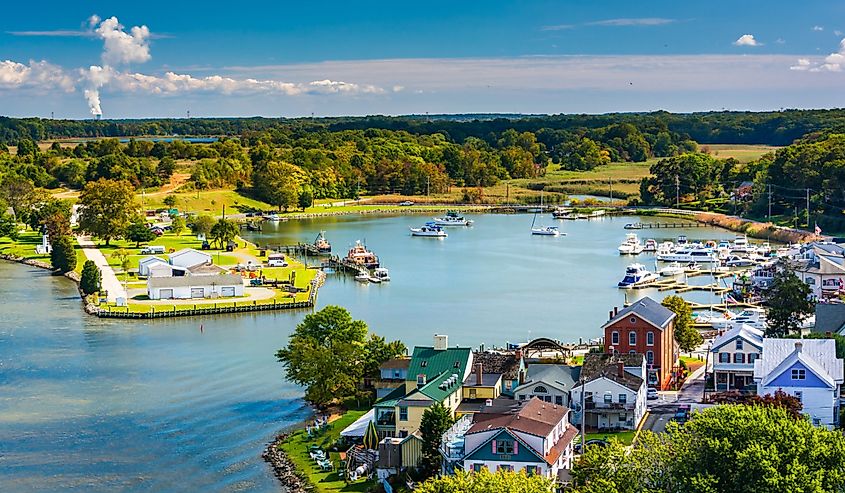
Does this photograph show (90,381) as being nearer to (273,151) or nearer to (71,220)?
(71,220)

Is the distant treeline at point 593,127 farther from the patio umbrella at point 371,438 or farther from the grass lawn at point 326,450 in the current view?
the patio umbrella at point 371,438

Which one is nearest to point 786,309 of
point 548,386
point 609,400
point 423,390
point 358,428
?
point 609,400

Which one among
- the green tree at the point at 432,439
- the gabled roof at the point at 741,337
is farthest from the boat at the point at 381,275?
the green tree at the point at 432,439

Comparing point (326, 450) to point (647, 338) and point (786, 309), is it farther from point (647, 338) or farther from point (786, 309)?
point (786, 309)

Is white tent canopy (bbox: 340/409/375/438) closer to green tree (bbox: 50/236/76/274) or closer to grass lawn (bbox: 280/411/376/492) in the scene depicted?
grass lawn (bbox: 280/411/376/492)

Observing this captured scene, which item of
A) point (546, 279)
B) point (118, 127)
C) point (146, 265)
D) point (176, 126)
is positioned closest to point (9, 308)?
point (146, 265)
